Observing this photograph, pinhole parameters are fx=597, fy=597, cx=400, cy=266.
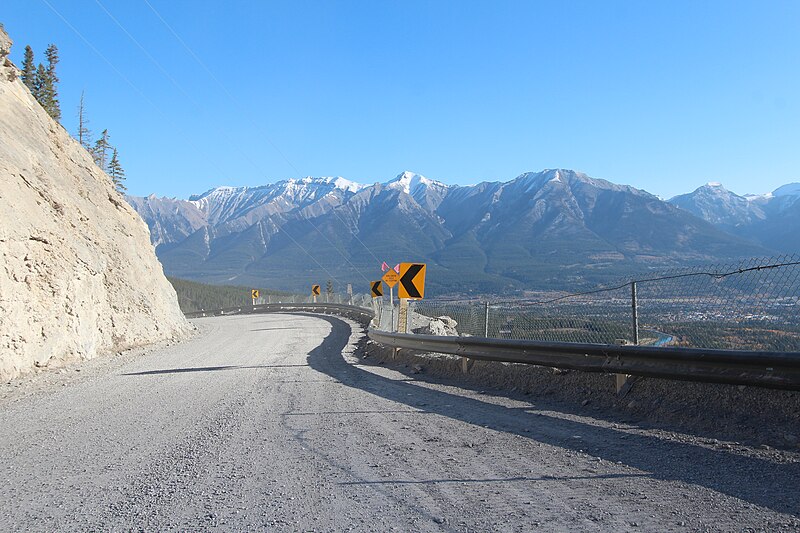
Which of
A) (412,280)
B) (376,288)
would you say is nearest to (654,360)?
(412,280)

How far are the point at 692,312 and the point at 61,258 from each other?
15261 mm

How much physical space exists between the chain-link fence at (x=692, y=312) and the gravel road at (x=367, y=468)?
1.61 meters

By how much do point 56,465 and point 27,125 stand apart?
71.7ft

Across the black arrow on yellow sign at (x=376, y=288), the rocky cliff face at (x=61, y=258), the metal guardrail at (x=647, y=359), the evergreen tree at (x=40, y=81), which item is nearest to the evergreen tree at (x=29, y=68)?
the evergreen tree at (x=40, y=81)

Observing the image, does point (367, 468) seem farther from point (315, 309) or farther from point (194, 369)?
point (315, 309)

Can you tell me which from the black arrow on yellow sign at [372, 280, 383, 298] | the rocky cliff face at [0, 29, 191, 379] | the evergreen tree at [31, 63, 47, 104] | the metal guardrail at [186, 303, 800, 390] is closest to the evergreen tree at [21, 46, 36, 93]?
the evergreen tree at [31, 63, 47, 104]

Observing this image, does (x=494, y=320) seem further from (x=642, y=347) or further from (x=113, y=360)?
(x=113, y=360)

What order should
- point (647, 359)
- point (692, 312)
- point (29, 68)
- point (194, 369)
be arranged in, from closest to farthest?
point (647, 359) → point (692, 312) → point (194, 369) → point (29, 68)

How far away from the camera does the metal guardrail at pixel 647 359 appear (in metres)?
6.23

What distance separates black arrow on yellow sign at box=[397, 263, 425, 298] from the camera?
52.5 ft

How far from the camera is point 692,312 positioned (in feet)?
25.9

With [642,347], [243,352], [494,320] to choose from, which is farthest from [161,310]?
[642,347]

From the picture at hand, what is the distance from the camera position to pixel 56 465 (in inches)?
225

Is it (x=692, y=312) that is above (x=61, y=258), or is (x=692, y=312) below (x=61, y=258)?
below
